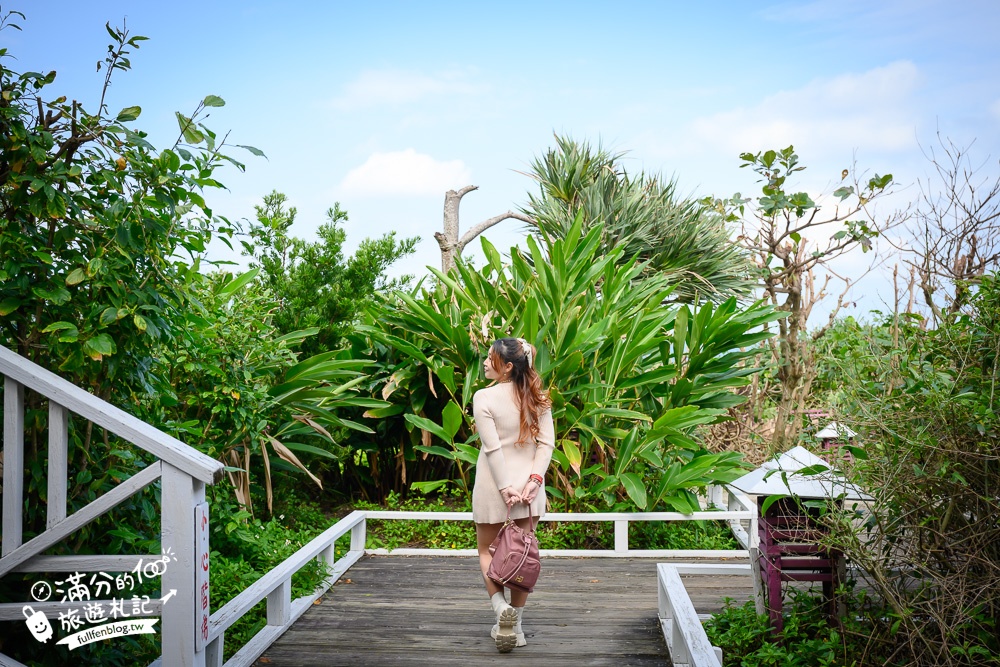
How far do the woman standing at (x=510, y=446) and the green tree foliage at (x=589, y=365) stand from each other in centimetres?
206

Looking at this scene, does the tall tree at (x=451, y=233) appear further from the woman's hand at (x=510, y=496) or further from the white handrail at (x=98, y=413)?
the white handrail at (x=98, y=413)

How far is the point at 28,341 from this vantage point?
10.4 feet

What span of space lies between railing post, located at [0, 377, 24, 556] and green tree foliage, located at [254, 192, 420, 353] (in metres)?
4.70

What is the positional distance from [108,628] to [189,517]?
594 mm

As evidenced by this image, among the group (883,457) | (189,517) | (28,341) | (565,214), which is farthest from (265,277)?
(883,457)

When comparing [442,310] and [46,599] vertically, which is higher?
[442,310]

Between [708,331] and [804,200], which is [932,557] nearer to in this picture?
[708,331]

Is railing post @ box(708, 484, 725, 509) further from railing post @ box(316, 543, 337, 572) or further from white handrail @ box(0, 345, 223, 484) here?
white handrail @ box(0, 345, 223, 484)

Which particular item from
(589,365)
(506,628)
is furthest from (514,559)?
(589,365)

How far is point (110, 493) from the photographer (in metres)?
2.82

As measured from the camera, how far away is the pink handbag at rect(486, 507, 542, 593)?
12.6ft

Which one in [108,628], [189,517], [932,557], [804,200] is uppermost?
[804,200]

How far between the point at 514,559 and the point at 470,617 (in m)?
1.10

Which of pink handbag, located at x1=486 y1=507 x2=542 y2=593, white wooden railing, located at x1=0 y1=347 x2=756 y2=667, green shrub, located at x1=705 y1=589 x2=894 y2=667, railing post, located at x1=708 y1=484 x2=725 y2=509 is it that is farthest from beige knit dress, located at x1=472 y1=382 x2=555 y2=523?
railing post, located at x1=708 y1=484 x2=725 y2=509
